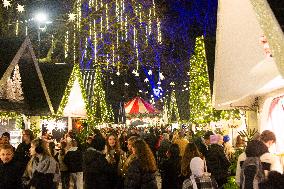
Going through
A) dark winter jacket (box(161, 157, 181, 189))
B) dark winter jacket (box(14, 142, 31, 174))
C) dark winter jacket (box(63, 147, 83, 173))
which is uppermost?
dark winter jacket (box(14, 142, 31, 174))

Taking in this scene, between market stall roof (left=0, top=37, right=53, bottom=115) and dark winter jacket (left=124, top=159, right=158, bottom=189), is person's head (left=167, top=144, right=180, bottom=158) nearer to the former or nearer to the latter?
dark winter jacket (left=124, top=159, right=158, bottom=189)

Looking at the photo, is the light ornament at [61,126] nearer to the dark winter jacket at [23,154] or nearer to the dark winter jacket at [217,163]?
the dark winter jacket at [23,154]

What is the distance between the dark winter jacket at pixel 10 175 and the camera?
8992 millimetres

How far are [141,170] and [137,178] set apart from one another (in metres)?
0.18

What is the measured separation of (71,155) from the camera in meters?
14.3

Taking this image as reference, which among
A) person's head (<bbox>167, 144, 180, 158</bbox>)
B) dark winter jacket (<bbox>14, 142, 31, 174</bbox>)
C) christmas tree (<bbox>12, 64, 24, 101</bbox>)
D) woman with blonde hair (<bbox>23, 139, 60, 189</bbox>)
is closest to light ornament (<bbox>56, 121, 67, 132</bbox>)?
christmas tree (<bbox>12, 64, 24, 101</bbox>)

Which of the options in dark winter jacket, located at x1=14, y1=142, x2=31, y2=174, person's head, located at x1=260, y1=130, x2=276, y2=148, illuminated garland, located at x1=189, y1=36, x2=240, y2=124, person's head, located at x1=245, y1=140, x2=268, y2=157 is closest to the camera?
person's head, located at x1=245, y1=140, x2=268, y2=157

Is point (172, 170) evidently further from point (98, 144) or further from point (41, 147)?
point (41, 147)

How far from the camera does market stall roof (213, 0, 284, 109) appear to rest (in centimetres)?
938

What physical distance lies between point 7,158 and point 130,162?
2331 millimetres

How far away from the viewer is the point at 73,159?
14328mm

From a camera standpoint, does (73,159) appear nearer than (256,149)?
No

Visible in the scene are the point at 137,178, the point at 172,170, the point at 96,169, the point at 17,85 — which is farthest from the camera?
the point at 17,85

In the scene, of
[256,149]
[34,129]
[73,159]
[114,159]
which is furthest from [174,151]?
[34,129]
